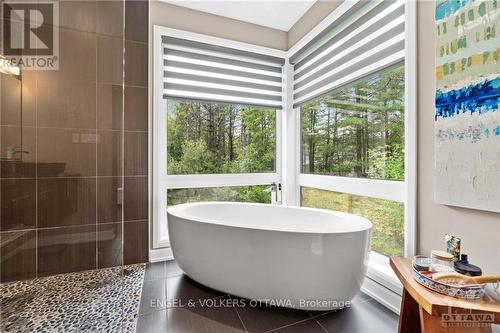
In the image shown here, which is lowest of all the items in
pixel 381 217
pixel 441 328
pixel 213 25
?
pixel 441 328

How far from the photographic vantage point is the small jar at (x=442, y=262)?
1.15m

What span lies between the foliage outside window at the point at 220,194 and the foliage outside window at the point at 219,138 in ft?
0.69

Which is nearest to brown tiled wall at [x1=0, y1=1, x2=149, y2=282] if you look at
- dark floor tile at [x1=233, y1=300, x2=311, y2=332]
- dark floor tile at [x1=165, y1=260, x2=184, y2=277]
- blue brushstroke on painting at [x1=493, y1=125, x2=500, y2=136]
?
dark floor tile at [x1=165, y1=260, x2=184, y2=277]

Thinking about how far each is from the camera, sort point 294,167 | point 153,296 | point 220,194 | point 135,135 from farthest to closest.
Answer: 1. point 294,167
2. point 220,194
3. point 135,135
4. point 153,296

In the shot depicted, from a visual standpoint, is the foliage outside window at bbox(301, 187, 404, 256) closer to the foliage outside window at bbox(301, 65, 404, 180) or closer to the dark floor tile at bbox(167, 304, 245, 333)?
the foliage outside window at bbox(301, 65, 404, 180)

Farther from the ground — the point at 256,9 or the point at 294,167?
Answer: the point at 256,9

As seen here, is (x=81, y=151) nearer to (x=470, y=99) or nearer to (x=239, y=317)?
(x=239, y=317)

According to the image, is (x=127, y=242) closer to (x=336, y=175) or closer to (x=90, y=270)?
(x=90, y=270)

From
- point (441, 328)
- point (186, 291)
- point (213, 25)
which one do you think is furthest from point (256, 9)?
point (441, 328)

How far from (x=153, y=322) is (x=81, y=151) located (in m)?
1.50

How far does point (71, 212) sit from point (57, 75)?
3.74 ft

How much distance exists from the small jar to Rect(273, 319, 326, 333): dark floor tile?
0.77 metres

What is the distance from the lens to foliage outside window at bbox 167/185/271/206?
271 centimetres

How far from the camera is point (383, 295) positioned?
5.79ft
